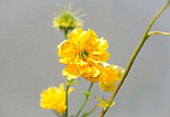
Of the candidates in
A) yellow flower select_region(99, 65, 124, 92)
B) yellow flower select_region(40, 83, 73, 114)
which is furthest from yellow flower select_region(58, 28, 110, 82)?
yellow flower select_region(40, 83, 73, 114)

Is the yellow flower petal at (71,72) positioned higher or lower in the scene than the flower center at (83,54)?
lower

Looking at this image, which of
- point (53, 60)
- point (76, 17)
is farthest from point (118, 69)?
point (53, 60)

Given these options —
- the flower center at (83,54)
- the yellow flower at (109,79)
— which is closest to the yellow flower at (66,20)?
the yellow flower at (109,79)

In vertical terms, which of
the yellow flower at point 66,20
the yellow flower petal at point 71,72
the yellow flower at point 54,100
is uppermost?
the yellow flower at point 66,20

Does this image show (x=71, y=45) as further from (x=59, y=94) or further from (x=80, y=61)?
(x=59, y=94)

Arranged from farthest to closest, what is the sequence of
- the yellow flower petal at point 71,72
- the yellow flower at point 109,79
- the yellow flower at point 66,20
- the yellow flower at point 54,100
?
1. the yellow flower at point 54,100
2. the yellow flower at point 109,79
3. the yellow flower at point 66,20
4. the yellow flower petal at point 71,72

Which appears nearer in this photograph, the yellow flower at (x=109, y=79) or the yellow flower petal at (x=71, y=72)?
the yellow flower petal at (x=71, y=72)

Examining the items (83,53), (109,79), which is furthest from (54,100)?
(83,53)

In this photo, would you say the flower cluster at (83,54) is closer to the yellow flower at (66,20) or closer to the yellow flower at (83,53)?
the yellow flower at (83,53)

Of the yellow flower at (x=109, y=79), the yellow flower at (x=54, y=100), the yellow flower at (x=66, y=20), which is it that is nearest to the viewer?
the yellow flower at (x=66, y=20)
